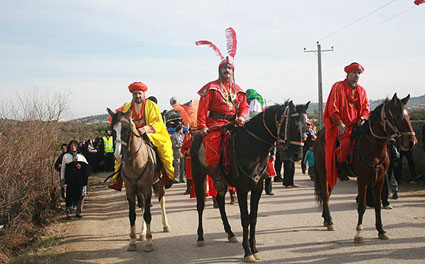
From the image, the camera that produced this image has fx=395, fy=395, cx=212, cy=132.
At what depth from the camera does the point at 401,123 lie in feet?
19.9

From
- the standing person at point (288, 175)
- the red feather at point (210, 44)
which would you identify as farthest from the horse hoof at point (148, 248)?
the standing person at point (288, 175)

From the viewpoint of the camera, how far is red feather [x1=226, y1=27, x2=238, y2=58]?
6918 millimetres

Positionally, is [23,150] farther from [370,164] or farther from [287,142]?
[370,164]

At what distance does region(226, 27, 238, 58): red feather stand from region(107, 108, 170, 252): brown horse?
6.81 ft

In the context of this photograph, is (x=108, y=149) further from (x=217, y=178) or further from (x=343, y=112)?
(x=343, y=112)

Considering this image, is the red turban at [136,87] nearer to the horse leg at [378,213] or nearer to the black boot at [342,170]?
the black boot at [342,170]

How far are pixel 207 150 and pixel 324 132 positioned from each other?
2610 millimetres

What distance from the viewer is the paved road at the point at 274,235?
5816 millimetres

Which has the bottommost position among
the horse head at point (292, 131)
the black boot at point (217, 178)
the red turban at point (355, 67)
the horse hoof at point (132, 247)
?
the horse hoof at point (132, 247)

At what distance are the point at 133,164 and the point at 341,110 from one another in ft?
12.3

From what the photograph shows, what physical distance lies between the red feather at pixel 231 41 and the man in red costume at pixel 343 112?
193 centimetres

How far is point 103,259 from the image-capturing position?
6.12m

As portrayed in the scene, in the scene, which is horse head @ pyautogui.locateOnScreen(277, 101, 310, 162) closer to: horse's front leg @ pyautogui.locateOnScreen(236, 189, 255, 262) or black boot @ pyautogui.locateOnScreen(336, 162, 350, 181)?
horse's front leg @ pyautogui.locateOnScreen(236, 189, 255, 262)

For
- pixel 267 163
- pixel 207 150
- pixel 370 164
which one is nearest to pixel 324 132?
pixel 370 164
